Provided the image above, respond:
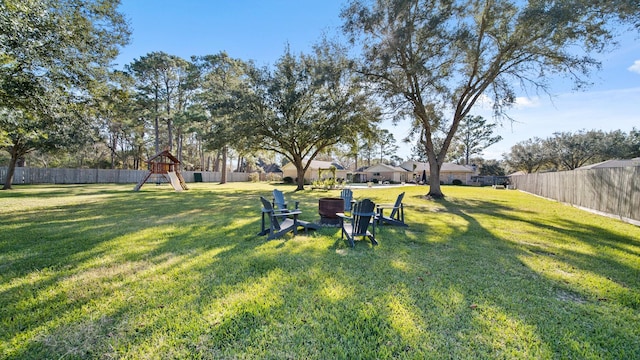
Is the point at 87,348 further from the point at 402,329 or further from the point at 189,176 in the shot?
the point at 189,176

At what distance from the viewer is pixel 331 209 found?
6699 millimetres

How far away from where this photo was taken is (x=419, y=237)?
584 centimetres

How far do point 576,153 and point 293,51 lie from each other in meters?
41.6

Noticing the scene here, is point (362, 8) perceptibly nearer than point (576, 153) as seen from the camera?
Yes

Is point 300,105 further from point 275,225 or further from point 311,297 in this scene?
point 311,297

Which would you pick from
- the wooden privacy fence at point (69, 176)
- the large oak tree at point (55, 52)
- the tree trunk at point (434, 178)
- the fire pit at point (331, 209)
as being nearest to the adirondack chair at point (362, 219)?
the fire pit at point (331, 209)

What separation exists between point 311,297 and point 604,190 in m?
12.2

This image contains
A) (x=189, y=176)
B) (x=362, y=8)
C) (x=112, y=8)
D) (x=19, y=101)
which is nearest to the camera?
(x=19, y=101)

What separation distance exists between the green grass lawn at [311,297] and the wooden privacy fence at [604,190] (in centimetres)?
334

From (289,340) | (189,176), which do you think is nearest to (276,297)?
(289,340)

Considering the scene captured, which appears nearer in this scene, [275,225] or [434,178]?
[275,225]

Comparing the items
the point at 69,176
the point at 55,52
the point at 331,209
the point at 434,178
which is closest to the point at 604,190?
the point at 434,178

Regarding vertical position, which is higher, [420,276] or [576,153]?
[576,153]

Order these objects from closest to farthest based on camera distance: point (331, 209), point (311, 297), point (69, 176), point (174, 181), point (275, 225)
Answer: point (311, 297) → point (275, 225) → point (331, 209) → point (174, 181) → point (69, 176)
